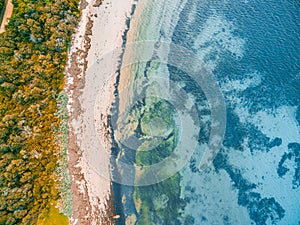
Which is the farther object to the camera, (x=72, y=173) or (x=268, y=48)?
(x=268, y=48)

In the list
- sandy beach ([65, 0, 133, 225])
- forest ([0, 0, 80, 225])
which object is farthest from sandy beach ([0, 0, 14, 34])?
sandy beach ([65, 0, 133, 225])

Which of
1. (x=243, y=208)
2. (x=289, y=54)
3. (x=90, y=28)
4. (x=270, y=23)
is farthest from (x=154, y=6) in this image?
(x=243, y=208)

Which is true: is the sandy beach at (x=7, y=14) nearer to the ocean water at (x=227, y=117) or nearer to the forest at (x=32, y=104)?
the forest at (x=32, y=104)

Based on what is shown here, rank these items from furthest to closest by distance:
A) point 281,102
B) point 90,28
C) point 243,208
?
point 90,28, point 281,102, point 243,208

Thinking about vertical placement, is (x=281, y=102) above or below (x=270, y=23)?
below

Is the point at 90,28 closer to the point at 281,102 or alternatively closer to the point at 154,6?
the point at 154,6

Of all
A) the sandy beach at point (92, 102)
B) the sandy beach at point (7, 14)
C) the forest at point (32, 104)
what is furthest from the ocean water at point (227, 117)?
the sandy beach at point (7, 14)
